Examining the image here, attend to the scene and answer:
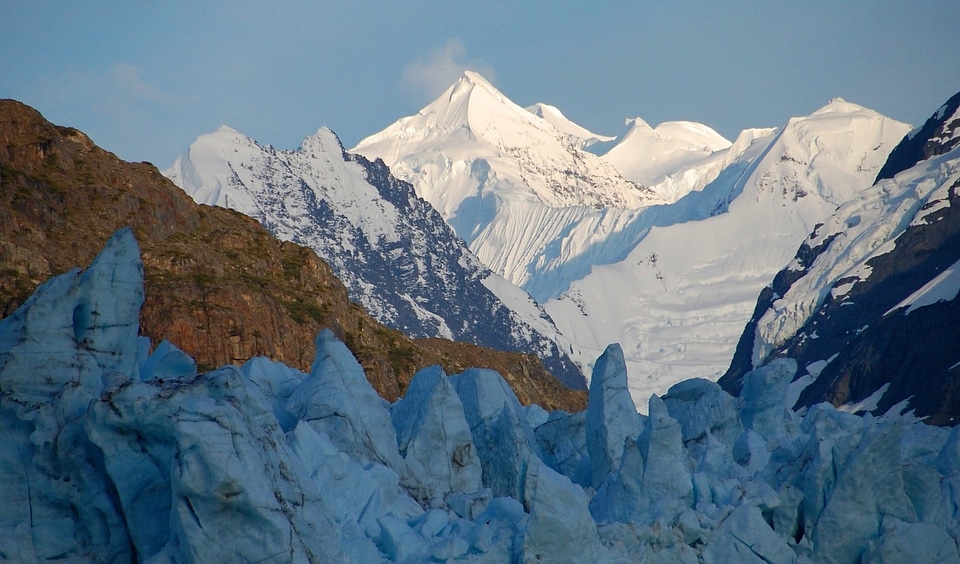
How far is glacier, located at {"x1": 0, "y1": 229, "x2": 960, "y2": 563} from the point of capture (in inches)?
1158

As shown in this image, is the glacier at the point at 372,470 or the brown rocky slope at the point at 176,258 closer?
the glacier at the point at 372,470

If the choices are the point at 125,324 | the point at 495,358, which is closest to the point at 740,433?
the point at 125,324

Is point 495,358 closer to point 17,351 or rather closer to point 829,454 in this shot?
point 829,454

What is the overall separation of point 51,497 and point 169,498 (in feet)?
10.5

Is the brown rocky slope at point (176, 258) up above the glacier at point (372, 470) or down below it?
above

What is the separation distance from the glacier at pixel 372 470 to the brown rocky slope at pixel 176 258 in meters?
35.9

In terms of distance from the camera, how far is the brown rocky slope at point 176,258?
83562 mm

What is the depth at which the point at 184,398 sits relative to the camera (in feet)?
98.1

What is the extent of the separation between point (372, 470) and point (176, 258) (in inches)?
2410

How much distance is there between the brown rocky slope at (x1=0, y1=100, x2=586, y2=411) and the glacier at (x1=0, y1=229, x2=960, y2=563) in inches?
1412

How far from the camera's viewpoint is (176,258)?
93.7m

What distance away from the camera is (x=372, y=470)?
35.7m

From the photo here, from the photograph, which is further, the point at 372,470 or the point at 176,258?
the point at 176,258

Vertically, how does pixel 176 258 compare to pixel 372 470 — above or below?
above
